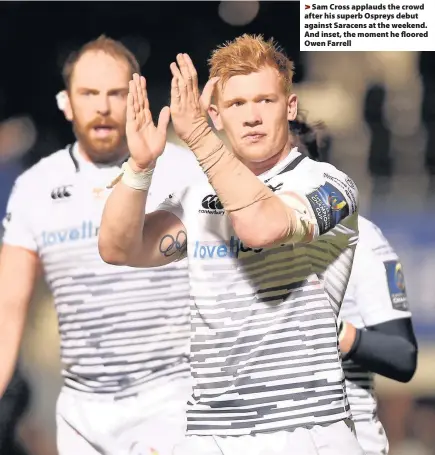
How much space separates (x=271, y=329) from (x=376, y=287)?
701 millimetres

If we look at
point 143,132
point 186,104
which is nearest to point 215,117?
point 143,132

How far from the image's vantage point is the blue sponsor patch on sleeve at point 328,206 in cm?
237

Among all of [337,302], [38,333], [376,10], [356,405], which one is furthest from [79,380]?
[376,10]

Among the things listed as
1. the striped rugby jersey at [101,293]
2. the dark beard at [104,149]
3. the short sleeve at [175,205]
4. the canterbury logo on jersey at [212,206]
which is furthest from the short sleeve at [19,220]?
the canterbury logo on jersey at [212,206]

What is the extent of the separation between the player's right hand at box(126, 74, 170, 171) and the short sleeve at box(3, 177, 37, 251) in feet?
3.08

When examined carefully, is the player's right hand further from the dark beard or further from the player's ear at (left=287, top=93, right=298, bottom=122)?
the dark beard

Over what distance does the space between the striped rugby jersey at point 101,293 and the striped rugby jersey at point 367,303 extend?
0.51m

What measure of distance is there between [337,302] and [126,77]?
1.24 m

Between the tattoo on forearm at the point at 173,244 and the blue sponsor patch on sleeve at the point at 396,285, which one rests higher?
the tattoo on forearm at the point at 173,244

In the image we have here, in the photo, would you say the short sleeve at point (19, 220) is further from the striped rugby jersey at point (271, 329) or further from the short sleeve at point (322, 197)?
the short sleeve at point (322, 197)

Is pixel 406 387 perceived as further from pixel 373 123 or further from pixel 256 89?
pixel 256 89

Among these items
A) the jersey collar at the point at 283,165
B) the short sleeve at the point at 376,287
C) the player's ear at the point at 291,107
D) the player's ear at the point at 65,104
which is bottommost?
the short sleeve at the point at 376,287

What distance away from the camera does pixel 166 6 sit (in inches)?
139

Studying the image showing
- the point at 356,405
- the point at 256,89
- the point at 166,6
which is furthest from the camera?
the point at 166,6
